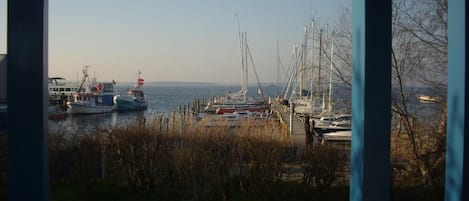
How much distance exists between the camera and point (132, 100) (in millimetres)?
64875

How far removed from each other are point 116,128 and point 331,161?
364 cm

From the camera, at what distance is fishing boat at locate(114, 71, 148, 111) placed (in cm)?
6331

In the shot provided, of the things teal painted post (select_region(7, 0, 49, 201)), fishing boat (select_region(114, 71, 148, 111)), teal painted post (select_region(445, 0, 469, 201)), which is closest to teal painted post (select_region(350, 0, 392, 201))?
teal painted post (select_region(445, 0, 469, 201))

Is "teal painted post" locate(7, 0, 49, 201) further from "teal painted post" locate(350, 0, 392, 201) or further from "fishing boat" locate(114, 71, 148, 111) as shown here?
"fishing boat" locate(114, 71, 148, 111)

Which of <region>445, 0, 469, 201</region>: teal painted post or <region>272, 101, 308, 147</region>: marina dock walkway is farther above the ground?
<region>445, 0, 469, 201</region>: teal painted post

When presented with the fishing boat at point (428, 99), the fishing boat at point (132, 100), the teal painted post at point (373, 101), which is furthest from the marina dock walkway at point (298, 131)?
the fishing boat at point (132, 100)

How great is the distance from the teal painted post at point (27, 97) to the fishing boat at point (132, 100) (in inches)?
2404

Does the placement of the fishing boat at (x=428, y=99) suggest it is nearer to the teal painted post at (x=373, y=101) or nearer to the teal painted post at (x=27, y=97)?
the teal painted post at (x=373, y=101)

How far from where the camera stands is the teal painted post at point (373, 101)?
14.1 feet

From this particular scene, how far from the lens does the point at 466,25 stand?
440cm

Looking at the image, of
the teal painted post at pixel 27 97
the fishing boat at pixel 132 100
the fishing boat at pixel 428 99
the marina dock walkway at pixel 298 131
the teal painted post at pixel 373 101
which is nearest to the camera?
the teal painted post at pixel 27 97

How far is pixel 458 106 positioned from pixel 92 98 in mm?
57728

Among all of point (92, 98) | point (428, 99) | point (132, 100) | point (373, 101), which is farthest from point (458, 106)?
point (132, 100)

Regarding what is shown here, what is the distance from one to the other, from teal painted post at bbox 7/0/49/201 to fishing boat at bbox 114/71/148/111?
61056 mm
